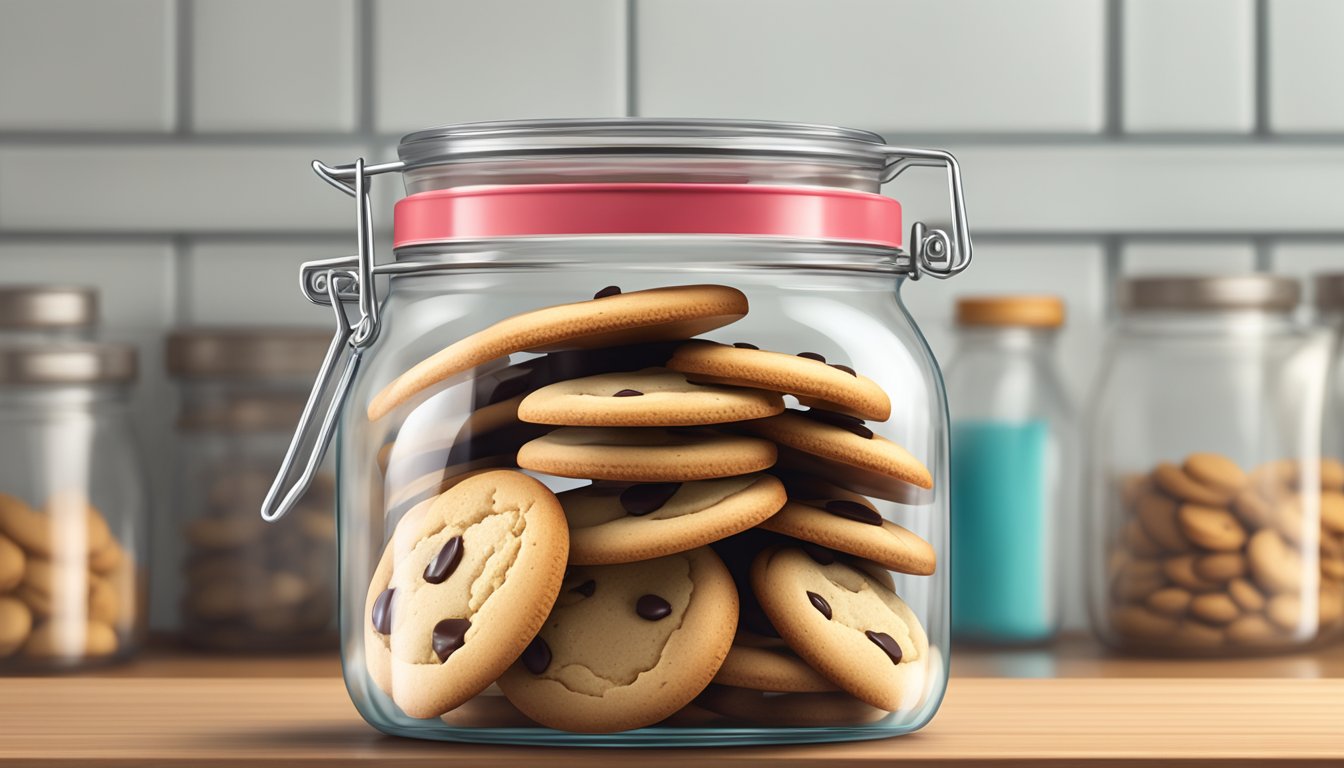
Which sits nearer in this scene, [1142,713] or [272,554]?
[1142,713]

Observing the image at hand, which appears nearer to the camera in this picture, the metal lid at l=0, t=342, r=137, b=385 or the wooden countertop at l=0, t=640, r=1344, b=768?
the wooden countertop at l=0, t=640, r=1344, b=768

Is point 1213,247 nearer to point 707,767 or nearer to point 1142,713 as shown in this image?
point 1142,713

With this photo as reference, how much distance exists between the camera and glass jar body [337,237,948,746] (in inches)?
22.4

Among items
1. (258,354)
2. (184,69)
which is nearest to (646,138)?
(258,354)

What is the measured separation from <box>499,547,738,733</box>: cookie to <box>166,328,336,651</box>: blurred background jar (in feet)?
1.16

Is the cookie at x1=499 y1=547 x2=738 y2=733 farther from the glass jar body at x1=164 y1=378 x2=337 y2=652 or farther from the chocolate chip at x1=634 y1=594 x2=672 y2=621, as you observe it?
the glass jar body at x1=164 y1=378 x2=337 y2=652

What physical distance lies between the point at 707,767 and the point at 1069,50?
0.65 meters

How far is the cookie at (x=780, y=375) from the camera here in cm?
54

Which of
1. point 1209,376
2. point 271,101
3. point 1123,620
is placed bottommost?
point 1123,620

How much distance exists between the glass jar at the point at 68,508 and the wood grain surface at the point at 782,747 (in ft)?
0.13

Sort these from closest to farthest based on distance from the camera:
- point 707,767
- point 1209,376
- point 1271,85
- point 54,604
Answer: point 707,767
point 54,604
point 1209,376
point 1271,85

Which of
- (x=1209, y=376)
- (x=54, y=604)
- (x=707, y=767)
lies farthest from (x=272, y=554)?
(x=1209, y=376)

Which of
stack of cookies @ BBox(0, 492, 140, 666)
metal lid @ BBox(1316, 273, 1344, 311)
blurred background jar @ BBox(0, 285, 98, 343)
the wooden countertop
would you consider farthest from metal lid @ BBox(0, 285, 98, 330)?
metal lid @ BBox(1316, 273, 1344, 311)

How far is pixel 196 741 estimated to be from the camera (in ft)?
1.96
